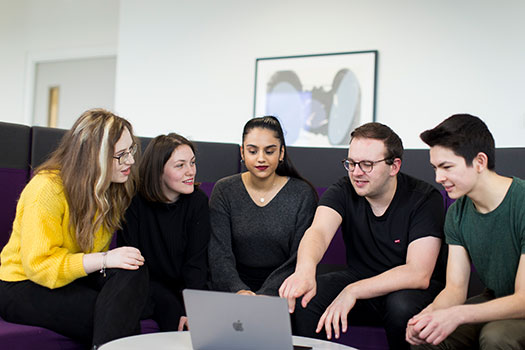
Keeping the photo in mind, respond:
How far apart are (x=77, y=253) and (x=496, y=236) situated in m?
1.37

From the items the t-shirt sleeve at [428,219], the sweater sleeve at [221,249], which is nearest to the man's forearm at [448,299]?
the t-shirt sleeve at [428,219]

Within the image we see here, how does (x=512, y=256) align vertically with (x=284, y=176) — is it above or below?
below

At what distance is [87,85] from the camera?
5.60 metres

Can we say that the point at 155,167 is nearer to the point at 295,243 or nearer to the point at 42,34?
the point at 295,243

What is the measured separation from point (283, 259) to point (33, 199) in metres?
1.04

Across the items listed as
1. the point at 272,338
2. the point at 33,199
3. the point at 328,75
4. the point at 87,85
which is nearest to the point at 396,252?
the point at 272,338

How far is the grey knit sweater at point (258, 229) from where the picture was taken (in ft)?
7.37

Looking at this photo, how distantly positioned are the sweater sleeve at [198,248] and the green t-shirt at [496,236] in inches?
38.2

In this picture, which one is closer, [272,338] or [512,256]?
[272,338]

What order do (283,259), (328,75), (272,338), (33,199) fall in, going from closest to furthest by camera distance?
(272,338)
(33,199)
(283,259)
(328,75)

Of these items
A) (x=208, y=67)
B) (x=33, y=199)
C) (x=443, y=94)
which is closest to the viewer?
(x=33, y=199)

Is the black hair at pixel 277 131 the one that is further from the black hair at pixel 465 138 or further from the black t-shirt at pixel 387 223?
the black hair at pixel 465 138

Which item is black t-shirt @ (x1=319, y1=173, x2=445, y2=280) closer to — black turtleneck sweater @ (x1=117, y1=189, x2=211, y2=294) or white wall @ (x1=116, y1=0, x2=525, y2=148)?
black turtleneck sweater @ (x1=117, y1=189, x2=211, y2=294)

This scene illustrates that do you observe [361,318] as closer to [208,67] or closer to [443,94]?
[443,94]
